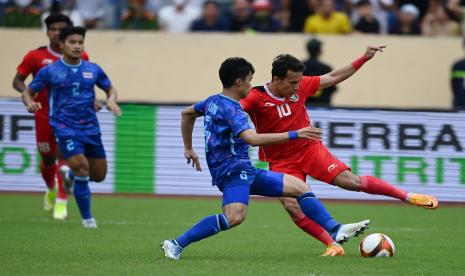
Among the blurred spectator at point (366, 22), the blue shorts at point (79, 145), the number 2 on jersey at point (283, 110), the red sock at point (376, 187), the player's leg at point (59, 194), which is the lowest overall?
the player's leg at point (59, 194)

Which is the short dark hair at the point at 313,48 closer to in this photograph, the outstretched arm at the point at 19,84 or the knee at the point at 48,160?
the knee at the point at 48,160

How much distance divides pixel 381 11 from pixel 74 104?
9723 mm

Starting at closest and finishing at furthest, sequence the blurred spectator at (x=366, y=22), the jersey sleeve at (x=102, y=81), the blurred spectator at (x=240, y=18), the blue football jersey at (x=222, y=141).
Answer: the blue football jersey at (x=222, y=141)
the jersey sleeve at (x=102, y=81)
the blurred spectator at (x=366, y=22)
the blurred spectator at (x=240, y=18)

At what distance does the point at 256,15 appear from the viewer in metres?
19.8

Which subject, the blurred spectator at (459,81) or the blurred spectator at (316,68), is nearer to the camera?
the blurred spectator at (316,68)

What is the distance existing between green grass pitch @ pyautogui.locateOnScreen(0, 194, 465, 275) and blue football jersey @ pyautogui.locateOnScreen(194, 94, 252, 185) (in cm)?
82

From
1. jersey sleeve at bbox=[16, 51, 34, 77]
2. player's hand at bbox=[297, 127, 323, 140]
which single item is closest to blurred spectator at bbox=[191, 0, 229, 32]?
jersey sleeve at bbox=[16, 51, 34, 77]

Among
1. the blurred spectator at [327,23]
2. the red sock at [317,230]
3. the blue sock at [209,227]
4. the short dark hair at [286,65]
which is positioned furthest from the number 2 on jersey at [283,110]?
the blurred spectator at [327,23]

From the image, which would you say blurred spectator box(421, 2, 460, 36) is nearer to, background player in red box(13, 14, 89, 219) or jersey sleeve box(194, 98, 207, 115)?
background player in red box(13, 14, 89, 219)

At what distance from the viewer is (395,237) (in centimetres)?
1152

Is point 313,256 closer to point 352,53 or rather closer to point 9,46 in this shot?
point 352,53

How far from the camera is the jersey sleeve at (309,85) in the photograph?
32.9 feet

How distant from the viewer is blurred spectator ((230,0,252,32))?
19781mm

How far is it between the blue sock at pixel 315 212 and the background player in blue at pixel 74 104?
3.22m
